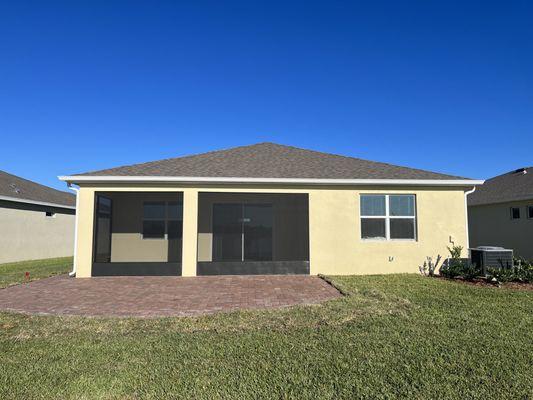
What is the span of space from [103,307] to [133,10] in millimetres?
9031

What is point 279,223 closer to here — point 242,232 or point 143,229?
point 242,232

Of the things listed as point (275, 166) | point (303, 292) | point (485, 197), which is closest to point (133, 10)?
point (275, 166)

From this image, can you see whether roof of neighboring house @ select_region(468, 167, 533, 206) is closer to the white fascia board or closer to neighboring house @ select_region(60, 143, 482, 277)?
neighboring house @ select_region(60, 143, 482, 277)

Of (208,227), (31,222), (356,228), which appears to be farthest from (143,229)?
(31,222)

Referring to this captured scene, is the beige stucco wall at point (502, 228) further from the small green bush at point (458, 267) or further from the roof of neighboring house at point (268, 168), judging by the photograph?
the roof of neighboring house at point (268, 168)

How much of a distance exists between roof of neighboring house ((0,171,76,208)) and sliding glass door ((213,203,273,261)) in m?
10.2

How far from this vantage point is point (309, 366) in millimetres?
3512

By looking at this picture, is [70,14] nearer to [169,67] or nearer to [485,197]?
[169,67]

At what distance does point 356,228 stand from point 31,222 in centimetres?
1612

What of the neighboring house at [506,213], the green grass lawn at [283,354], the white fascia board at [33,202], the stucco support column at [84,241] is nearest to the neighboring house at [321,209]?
the stucco support column at [84,241]

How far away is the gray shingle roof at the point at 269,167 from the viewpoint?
1041cm

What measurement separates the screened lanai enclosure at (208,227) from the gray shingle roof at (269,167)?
1.04 meters

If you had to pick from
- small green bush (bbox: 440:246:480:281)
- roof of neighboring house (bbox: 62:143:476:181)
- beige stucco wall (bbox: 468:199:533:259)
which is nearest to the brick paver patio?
roof of neighboring house (bbox: 62:143:476:181)

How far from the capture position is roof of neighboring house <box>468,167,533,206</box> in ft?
48.4
